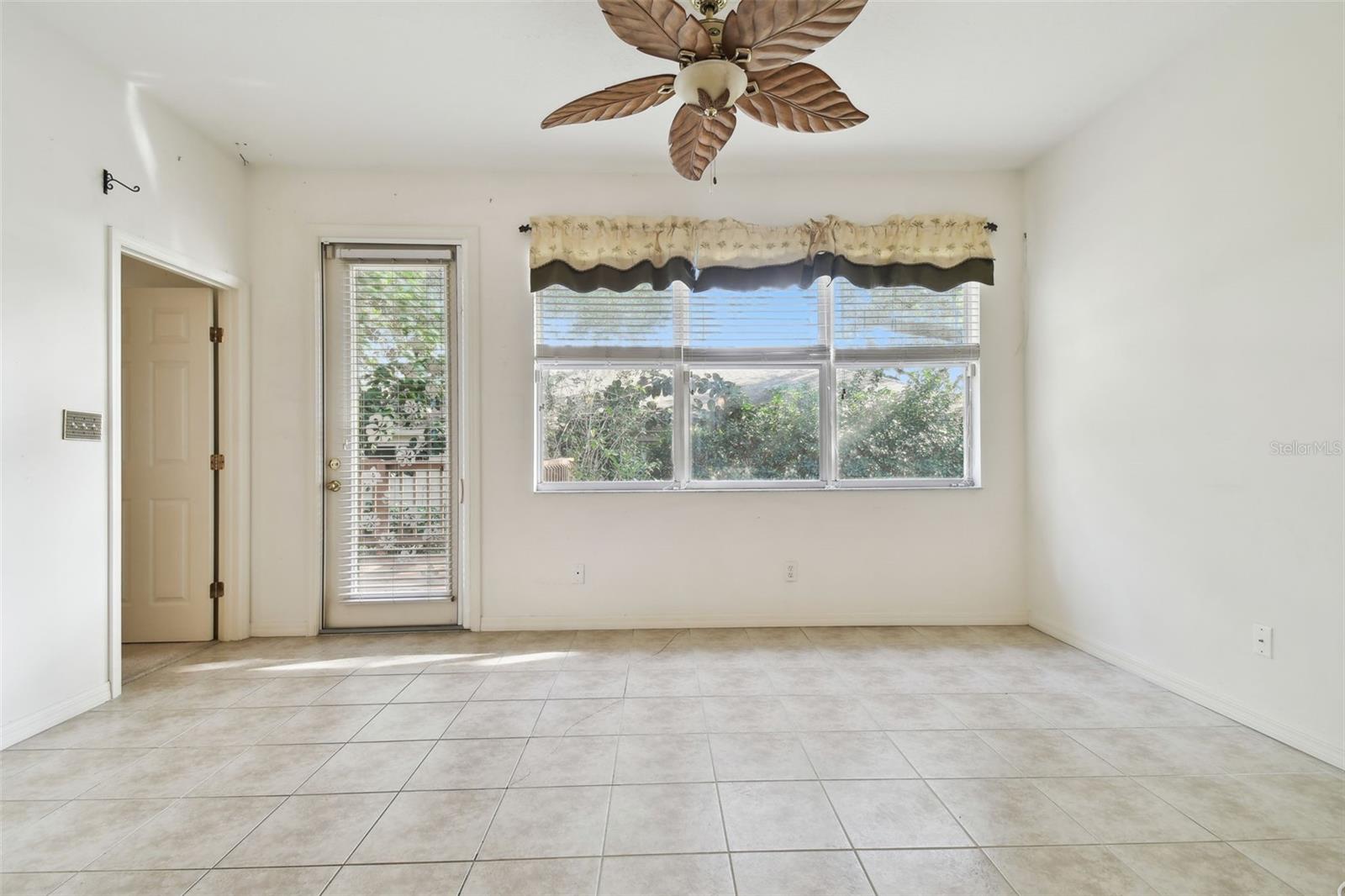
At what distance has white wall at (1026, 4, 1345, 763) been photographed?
224cm

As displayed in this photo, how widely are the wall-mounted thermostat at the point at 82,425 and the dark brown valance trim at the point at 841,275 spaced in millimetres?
2973

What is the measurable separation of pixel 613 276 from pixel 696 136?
150 centimetres

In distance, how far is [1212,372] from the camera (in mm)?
2637

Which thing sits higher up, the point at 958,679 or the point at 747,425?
the point at 747,425

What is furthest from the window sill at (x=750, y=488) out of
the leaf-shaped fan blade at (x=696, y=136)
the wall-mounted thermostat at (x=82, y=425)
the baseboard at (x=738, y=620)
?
the wall-mounted thermostat at (x=82, y=425)

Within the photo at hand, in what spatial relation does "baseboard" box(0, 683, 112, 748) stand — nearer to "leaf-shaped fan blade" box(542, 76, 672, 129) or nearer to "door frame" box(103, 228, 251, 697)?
"door frame" box(103, 228, 251, 697)

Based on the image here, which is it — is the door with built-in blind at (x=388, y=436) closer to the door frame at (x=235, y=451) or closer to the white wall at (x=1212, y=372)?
the door frame at (x=235, y=451)

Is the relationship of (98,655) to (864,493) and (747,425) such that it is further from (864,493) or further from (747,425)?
(864,493)

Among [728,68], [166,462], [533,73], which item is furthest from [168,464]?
[728,68]

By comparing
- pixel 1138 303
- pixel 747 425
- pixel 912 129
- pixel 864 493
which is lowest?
pixel 864 493

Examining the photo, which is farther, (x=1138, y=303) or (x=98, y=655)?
(x=1138, y=303)

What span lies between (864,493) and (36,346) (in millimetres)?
3993

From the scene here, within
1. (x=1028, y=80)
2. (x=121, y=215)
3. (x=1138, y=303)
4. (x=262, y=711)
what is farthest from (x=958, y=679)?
(x=121, y=215)

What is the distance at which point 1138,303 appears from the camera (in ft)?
9.93
